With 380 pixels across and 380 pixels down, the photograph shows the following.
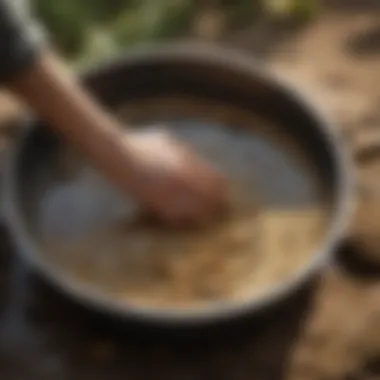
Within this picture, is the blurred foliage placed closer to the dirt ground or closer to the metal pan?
the dirt ground

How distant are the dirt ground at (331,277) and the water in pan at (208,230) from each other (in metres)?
0.08

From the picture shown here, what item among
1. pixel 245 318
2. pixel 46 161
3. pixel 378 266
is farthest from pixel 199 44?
pixel 245 318

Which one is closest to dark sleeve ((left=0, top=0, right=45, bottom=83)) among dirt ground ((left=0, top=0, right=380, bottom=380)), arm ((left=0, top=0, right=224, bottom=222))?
arm ((left=0, top=0, right=224, bottom=222))

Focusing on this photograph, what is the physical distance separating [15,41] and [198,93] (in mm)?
422

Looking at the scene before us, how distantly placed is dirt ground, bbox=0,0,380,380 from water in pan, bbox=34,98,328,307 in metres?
0.08

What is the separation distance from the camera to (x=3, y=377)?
1.23m

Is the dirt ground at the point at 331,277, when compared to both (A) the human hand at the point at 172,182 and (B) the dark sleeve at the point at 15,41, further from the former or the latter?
(B) the dark sleeve at the point at 15,41

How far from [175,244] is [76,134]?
0.22 metres

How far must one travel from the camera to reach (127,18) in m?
1.62

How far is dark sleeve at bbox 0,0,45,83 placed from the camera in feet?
3.46

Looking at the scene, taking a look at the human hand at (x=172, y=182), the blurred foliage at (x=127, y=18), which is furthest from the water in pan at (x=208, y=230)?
the blurred foliage at (x=127, y=18)

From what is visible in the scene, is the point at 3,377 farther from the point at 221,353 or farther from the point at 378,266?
the point at 378,266

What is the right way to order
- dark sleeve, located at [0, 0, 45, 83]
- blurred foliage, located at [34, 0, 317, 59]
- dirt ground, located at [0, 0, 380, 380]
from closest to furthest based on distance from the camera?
1. dark sleeve, located at [0, 0, 45, 83]
2. dirt ground, located at [0, 0, 380, 380]
3. blurred foliage, located at [34, 0, 317, 59]

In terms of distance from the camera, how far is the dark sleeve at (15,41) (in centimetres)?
105
